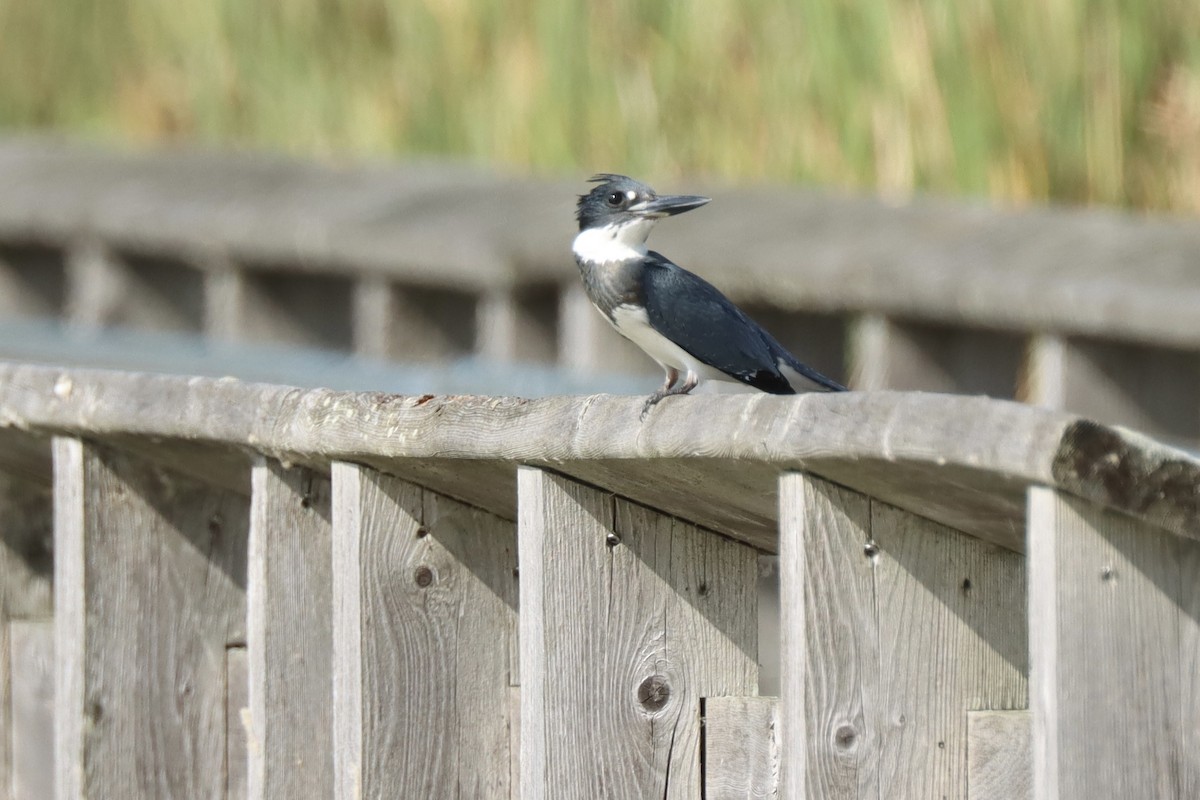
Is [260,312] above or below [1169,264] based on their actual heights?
above

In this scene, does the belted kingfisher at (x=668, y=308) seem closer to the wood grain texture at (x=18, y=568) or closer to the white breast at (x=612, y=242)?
the white breast at (x=612, y=242)

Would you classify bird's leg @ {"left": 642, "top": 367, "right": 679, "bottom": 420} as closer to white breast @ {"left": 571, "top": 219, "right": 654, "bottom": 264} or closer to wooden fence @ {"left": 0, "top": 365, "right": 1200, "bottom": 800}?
wooden fence @ {"left": 0, "top": 365, "right": 1200, "bottom": 800}

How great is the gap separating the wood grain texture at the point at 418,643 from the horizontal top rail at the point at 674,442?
53 mm

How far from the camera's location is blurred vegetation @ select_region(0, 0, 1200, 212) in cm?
568

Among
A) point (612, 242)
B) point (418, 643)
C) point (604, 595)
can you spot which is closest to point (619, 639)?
point (604, 595)

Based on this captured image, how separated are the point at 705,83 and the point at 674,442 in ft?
15.0

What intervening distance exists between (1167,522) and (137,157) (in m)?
7.40

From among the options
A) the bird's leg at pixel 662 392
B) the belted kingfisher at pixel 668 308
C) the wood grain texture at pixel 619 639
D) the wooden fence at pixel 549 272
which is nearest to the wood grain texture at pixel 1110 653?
the bird's leg at pixel 662 392

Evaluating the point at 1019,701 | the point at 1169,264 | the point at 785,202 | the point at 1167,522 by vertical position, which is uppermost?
the point at 785,202

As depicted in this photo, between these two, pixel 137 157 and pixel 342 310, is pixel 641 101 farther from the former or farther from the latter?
pixel 137 157

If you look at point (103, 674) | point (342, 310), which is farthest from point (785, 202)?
point (103, 674)

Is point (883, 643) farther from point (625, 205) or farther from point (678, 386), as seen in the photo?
point (625, 205)

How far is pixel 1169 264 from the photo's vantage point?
4.62m

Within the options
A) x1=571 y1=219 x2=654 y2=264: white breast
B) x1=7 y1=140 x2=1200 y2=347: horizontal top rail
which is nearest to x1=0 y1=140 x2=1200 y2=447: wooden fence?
x1=7 y1=140 x2=1200 y2=347: horizontal top rail
